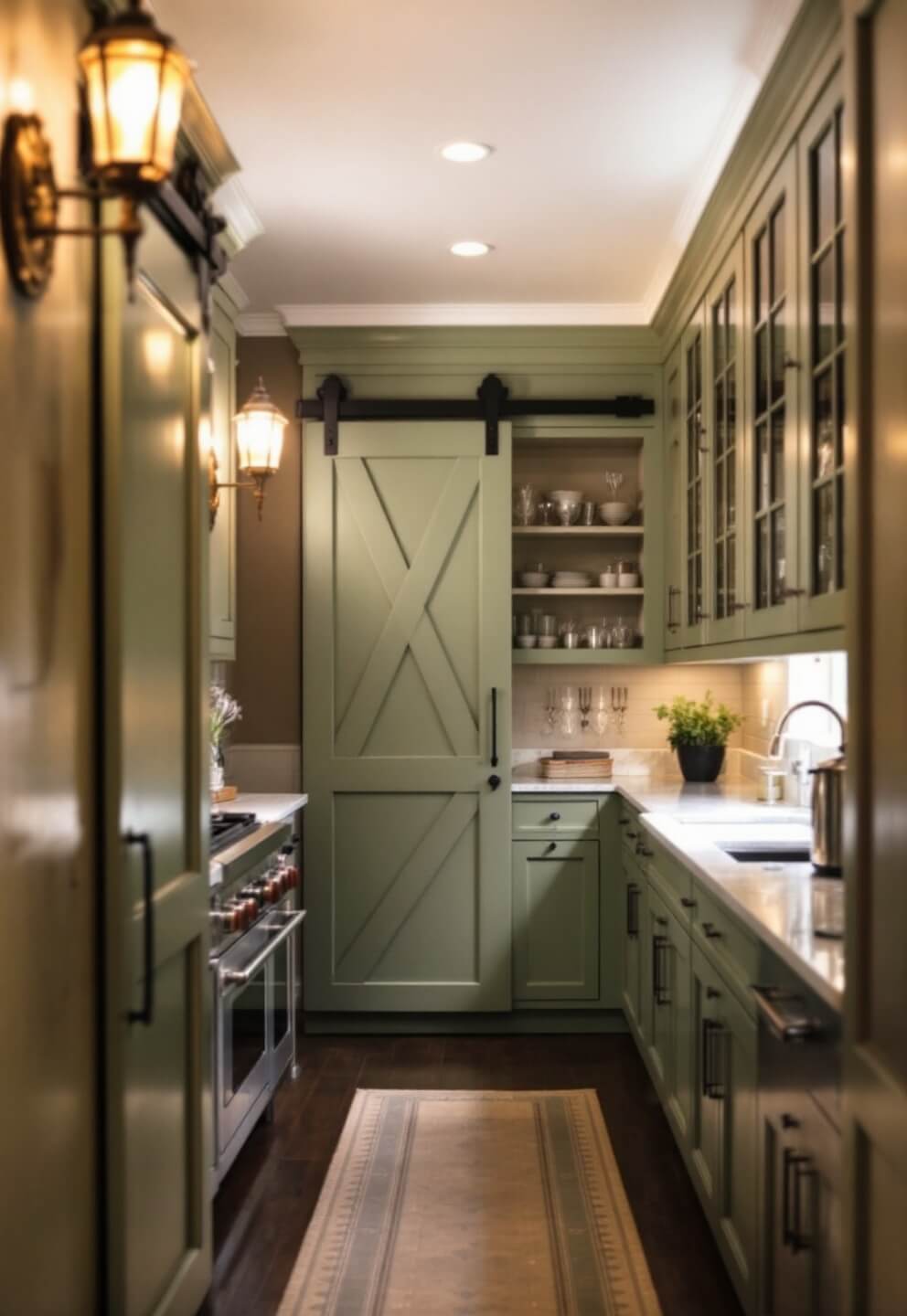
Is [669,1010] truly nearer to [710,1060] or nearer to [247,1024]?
[710,1060]

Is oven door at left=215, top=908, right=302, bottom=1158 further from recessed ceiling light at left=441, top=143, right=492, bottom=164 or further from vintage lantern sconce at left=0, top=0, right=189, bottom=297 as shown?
recessed ceiling light at left=441, top=143, right=492, bottom=164

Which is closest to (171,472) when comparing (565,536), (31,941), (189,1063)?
(31,941)

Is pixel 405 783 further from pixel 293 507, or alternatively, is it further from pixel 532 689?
pixel 293 507

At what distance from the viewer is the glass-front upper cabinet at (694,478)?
4098mm

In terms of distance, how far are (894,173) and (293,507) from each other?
153 inches

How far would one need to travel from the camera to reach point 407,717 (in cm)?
492

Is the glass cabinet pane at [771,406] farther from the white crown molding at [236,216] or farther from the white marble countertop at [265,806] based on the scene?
the white marble countertop at [265,806]

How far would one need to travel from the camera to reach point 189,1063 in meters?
2.54

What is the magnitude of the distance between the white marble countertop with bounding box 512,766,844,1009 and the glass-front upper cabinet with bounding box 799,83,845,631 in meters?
0.55

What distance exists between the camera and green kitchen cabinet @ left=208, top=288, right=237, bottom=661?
166 inches

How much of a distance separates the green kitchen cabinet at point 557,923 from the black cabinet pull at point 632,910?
0.23 metres

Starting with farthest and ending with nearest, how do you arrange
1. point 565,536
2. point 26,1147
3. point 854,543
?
point 565,536 → point 26,1147 → point 854,543

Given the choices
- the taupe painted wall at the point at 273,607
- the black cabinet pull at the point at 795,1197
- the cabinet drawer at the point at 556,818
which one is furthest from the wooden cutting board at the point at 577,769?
the black cabinet pull at the point at 795,1197

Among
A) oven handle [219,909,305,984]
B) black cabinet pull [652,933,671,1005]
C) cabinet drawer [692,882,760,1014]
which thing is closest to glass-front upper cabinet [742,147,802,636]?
cabinet drawer [692,882,760,1014]
